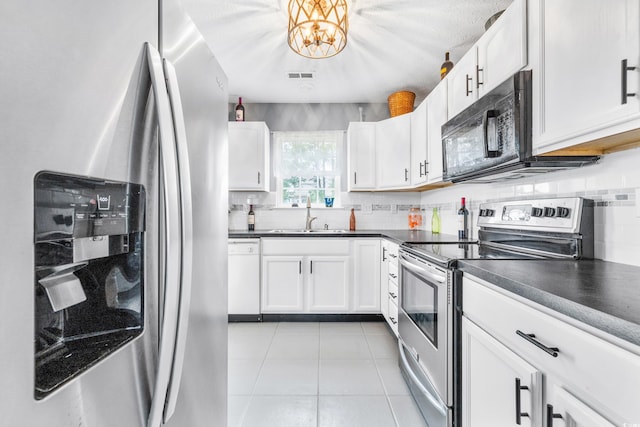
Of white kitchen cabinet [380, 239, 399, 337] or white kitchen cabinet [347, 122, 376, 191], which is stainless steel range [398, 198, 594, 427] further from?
white kitchen cabinet [347, 122, 376, 191]

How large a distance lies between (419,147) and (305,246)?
1.41m

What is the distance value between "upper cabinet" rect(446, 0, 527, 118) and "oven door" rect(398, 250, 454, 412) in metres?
1.02

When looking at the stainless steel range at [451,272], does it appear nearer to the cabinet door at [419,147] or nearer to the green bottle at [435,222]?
the cabinet door at [419,147]

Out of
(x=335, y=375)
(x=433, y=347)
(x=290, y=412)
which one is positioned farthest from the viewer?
(x=335, y=375)

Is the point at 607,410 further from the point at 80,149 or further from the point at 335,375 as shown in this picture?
the point at 335,375

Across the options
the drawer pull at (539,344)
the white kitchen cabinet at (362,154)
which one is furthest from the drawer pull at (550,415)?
the white kitchen cabinet at (362,154)

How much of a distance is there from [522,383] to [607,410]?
0.27 meters

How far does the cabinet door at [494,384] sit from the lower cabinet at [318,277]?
1766mm

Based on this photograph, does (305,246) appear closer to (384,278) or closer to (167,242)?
(384,278)

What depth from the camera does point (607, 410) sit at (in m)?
0.65

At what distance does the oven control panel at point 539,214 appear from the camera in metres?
1.38

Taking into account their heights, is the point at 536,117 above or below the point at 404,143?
Answer: below

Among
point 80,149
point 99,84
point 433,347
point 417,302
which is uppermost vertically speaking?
point 99,84

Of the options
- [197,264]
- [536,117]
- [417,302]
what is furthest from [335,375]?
[536,117]
